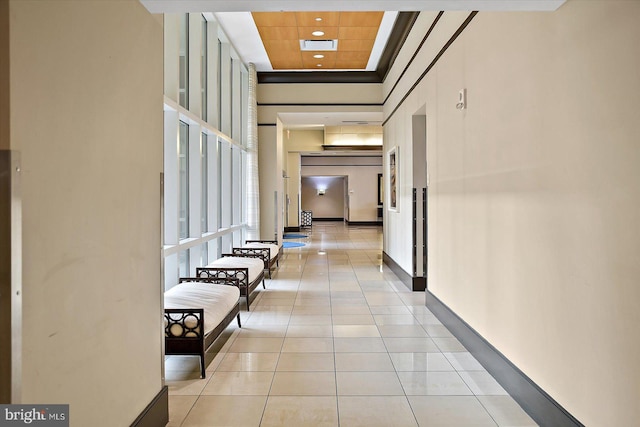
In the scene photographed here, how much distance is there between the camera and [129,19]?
2.61 meters

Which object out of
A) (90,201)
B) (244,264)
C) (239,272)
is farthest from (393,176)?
(90,201)

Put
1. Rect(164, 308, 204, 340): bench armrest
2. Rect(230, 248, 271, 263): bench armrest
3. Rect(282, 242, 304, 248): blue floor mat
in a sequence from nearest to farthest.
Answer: Rect(164, 308, 204, 340): bench armrest, Rect(230, 248, 271, 263): bench armrest, Rect(282, 242, 304, 248): blue floor mat

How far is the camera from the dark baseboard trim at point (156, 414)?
8.93 feet

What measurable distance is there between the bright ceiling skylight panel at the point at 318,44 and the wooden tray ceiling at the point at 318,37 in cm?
9

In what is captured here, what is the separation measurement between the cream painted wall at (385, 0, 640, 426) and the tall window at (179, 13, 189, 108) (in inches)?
140

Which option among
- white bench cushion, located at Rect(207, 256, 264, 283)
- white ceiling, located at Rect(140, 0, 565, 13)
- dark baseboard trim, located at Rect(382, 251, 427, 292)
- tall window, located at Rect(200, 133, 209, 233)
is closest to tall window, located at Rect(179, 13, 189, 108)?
tall window, located at Rect(200, 133, 209, 233)

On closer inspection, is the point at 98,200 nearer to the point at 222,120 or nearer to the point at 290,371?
the point at 290,371

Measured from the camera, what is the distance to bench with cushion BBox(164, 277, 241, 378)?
12.7 feet

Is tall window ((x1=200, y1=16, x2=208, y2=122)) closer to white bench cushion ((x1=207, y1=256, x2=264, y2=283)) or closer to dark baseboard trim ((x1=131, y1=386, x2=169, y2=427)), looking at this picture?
white bench cushion ((x1=207, y1=256, x2=264, y2=283))

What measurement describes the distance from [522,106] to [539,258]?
3.36 feet

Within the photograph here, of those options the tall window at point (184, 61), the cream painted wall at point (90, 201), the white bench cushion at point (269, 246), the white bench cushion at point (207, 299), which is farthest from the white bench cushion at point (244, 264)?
the cream painted wall at point (90, 201)

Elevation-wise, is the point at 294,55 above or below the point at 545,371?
above

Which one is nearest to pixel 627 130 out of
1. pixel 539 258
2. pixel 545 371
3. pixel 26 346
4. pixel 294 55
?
pixel 539 258

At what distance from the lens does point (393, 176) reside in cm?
962
